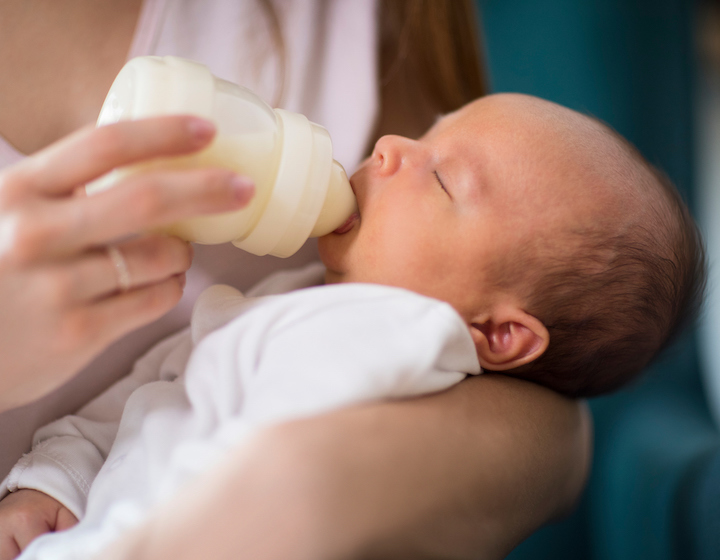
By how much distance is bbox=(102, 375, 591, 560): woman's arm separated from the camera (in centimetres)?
50

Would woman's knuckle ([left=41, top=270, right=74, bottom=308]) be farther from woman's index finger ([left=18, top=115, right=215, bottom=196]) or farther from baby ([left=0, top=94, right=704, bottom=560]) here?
baby ([left=0, top=94, right=704, bottom=560])

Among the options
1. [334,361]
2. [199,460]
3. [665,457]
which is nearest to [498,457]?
[334,361]

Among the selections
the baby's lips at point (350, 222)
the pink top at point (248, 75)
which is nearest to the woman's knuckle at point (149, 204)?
the baby's lips at point (350, 222)

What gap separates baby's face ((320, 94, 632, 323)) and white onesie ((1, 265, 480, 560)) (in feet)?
0.37

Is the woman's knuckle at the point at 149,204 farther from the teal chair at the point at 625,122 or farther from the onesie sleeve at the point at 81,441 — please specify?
the teal chair at the point at 625,122

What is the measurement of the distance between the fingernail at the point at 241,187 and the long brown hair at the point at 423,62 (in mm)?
675

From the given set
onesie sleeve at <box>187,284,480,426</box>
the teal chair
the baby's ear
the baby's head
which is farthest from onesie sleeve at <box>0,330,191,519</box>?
the teal chair

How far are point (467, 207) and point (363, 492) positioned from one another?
433 millimetres

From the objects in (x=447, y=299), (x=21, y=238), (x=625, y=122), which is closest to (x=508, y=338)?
(x=447, y=299)

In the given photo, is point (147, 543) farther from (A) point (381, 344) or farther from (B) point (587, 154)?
(B) point (587, 154)

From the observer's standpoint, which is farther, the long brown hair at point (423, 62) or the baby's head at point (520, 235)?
the long brown hair at point (423, 62)

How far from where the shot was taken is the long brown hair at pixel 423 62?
115 centimetres

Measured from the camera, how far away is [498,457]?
65cm

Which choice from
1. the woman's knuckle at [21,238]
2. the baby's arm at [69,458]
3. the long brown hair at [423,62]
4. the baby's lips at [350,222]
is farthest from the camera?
the long brown hair at [423,62]
